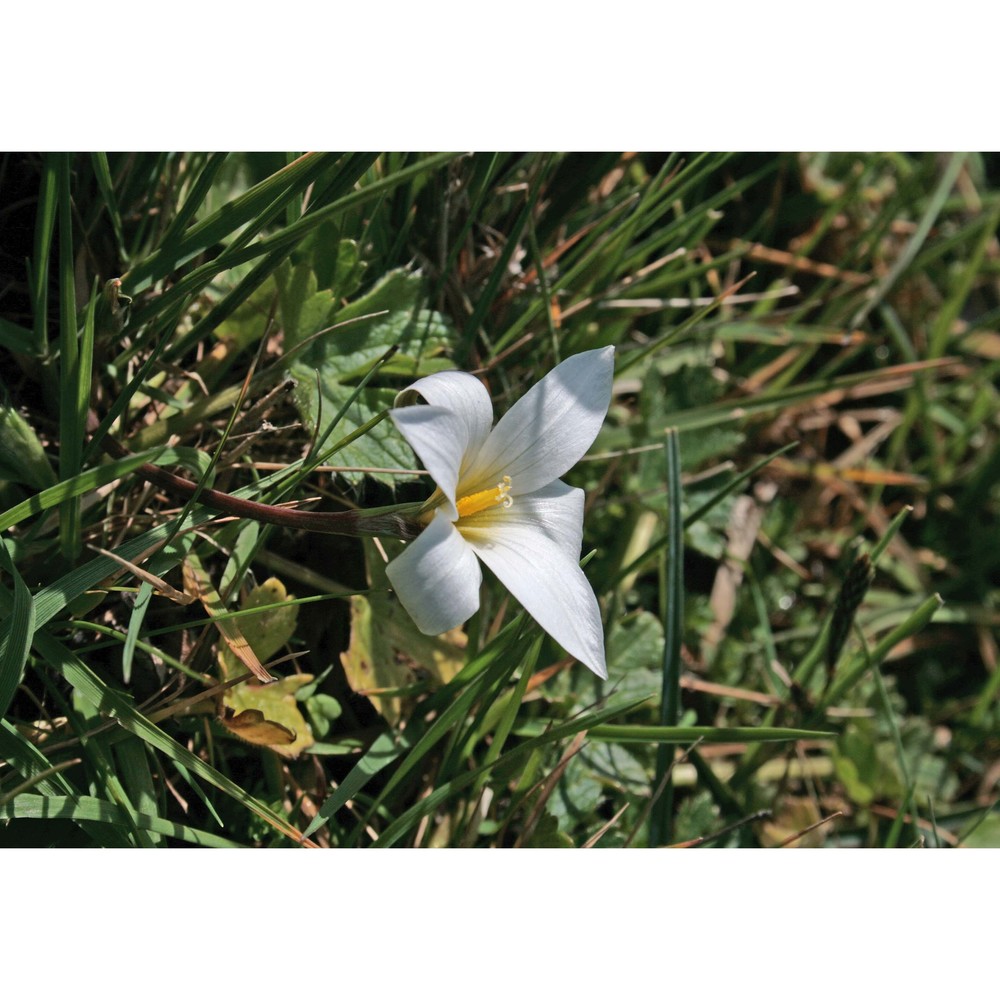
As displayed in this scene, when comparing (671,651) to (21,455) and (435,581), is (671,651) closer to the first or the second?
(435,581)

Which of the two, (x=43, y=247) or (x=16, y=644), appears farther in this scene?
(x=43, y=247)

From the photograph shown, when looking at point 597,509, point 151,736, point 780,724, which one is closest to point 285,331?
point 151,736


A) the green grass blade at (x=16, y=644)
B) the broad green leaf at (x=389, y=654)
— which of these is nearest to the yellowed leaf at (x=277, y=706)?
the broad green leaf at (x=389, y=654)

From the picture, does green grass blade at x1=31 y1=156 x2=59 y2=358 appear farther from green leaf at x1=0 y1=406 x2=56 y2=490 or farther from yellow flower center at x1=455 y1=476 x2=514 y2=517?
yellow flower center at x1=455 y1=476 x2=514 y2=517

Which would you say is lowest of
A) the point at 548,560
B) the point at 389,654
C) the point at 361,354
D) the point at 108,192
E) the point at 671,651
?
the point at 671,651

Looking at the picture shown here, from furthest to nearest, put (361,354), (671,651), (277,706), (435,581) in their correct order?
(671,651)
(361,354)
(277,706)
(435,581)

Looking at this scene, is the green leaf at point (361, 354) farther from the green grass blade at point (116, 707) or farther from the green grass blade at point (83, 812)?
the green grass blade at point (83, 812)

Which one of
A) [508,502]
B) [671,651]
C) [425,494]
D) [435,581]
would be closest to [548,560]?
[508,502]
